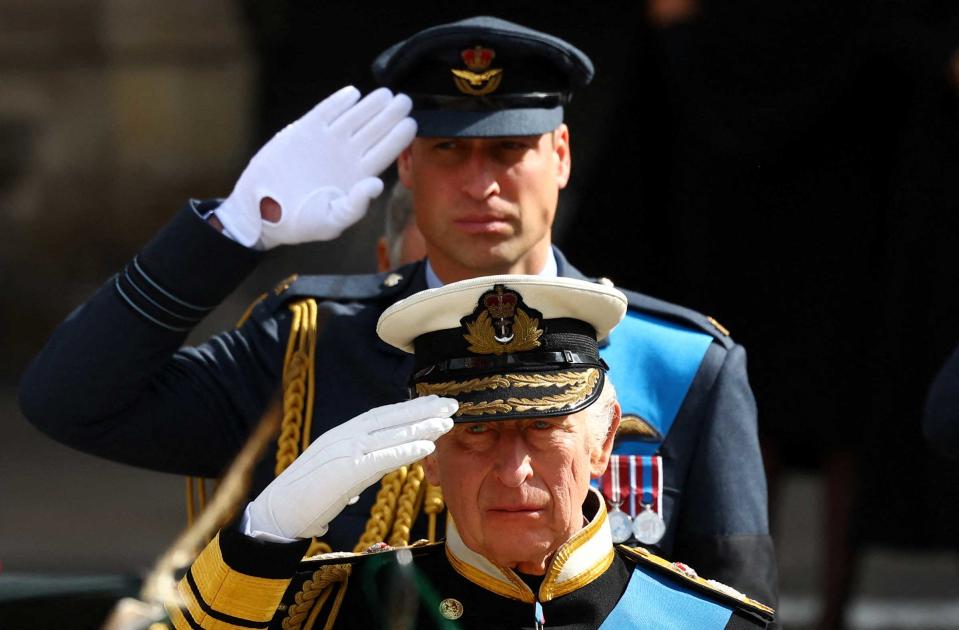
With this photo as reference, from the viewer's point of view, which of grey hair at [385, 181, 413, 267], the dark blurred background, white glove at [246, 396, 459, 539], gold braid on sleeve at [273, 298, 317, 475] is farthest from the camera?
the dark blurred background

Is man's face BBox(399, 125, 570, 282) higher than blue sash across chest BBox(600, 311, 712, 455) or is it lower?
higher

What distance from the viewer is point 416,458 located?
2988 millimetres

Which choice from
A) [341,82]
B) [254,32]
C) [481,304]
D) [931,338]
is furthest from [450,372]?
[254,32]

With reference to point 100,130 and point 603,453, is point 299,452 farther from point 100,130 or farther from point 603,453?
point 100,130

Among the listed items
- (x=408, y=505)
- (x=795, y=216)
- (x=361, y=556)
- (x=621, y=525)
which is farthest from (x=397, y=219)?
(x=795, y=216)

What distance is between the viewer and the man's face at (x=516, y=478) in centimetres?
305

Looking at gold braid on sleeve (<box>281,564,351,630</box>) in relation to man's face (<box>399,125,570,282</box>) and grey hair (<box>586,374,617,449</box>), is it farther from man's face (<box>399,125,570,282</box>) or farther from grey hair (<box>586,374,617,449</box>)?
man's face (<box>399,125,570,282</box>)

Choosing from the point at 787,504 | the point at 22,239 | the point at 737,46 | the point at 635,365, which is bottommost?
the point at 787,504

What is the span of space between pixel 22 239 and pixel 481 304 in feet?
15.6

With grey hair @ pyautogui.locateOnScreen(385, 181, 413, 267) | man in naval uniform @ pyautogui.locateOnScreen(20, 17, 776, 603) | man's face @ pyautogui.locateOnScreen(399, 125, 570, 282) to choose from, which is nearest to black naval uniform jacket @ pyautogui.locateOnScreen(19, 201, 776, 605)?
man in naval uniform @ pyautogui.locateOnScreen(20, 17, 776, 603)

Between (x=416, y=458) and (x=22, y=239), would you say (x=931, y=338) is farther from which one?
(x=22, y=239)

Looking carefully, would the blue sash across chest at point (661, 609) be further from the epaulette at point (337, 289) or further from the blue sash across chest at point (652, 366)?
the epaulette at point (337, 289)

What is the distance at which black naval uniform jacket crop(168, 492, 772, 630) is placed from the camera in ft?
10.4

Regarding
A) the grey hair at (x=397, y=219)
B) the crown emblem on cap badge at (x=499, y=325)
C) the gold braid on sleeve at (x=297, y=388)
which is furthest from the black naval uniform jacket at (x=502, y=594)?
the grey hair at (x=397, y=219)
